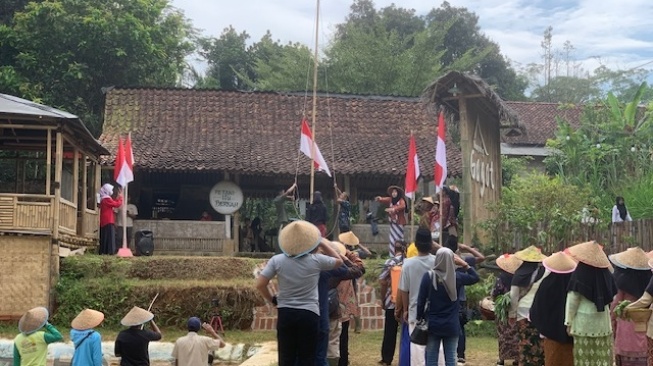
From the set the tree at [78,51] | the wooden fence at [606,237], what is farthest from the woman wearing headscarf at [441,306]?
the tree at [78,51]

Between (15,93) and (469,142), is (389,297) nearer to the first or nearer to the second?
(469,142)

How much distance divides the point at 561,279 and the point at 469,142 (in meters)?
9.77

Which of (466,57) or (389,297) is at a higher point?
(466,57)

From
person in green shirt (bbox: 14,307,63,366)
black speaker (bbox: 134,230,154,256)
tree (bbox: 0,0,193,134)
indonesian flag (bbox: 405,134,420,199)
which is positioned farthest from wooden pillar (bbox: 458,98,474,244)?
tree (bbox: 0,0,193,134)

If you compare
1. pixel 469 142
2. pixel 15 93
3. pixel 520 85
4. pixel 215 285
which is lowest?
pixel 215 285

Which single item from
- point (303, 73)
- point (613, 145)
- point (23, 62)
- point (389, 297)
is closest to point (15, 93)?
point (23, 62)

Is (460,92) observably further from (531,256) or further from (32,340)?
(32,340)

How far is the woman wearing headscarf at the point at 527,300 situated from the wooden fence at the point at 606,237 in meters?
6.24

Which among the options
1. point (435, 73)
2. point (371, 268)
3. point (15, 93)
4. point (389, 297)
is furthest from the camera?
point (435, 73)

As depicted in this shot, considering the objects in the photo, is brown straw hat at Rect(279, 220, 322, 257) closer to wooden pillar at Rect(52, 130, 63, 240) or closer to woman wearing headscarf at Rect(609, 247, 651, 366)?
woman wearing headscarf at Rect(609, 247, 651, 366)

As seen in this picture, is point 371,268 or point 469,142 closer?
point 371,268

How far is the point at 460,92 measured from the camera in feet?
57.7

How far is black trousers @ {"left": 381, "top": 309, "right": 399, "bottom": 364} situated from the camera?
10.4m

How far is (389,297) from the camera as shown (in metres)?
10.4
